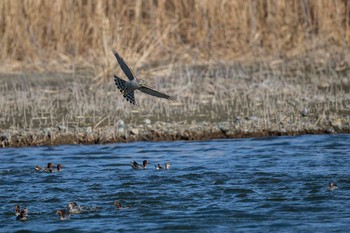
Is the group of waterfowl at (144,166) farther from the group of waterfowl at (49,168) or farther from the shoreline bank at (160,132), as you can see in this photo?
the shoreline bank at (160,132)

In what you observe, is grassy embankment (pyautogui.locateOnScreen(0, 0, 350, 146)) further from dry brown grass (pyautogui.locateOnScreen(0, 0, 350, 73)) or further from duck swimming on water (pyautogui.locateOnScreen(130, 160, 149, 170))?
duck swimming on water (pyautogui.locateOnScreen(130, 160, 149, 170))

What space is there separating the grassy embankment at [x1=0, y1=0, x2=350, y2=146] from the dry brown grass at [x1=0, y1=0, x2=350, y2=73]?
18 millimetres

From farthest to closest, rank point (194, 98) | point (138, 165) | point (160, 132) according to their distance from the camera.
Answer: point (194, 98) < point (160, 132) < point (138, 165)

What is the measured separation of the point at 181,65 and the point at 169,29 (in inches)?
36.8

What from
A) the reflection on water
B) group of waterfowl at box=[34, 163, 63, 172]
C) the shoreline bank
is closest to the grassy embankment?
the shoreline bank

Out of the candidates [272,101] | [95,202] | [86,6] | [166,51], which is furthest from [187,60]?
[95,202]

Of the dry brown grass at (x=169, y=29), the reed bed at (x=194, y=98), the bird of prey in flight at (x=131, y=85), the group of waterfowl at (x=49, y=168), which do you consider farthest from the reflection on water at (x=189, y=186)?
the dry brown grass at (x=169, y=29)

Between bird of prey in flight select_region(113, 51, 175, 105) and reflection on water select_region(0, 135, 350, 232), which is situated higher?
bird of prey in flight select_region(113, 51, 175, 105)

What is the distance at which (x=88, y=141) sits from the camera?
10914 millimetres

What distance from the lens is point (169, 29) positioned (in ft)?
51.0

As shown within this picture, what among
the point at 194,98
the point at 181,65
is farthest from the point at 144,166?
the point at 181,65

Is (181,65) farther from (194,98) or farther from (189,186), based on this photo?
(189,186)

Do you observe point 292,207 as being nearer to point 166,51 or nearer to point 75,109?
point 75,109

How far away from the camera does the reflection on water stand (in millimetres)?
7492
